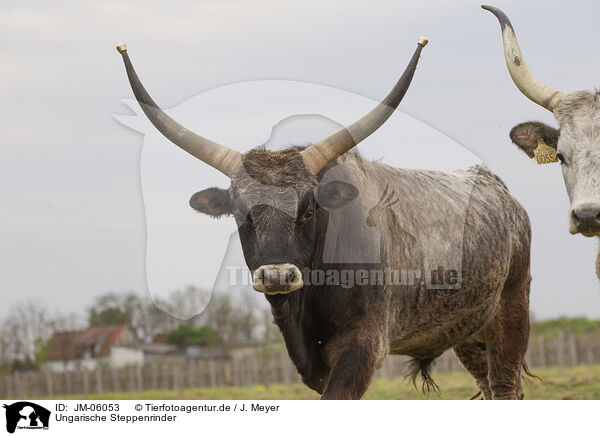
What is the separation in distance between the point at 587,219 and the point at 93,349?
3605 cm

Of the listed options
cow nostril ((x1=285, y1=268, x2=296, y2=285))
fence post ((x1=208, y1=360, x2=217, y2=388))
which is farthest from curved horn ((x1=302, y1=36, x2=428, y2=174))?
fence post ((x1=208, y1=360, x2=217, y2=388))

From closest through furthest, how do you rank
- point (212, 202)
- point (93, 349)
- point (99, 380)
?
1. point (212, 202)
2. point (99, 380)
3. point (93, 349)

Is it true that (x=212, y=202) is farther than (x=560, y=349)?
No

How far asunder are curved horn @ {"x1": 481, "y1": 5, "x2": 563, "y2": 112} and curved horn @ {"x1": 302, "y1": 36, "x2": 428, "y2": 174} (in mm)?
1408

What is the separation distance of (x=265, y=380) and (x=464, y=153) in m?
19.2

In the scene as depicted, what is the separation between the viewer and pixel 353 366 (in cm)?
581

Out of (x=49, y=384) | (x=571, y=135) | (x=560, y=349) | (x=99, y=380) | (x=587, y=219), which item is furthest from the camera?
(x=49, y=384)

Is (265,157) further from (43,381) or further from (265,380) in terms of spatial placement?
(43,381)

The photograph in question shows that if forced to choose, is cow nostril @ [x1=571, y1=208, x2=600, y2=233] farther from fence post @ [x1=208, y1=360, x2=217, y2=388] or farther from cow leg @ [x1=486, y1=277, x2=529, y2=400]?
fence post @ [x1=208, y1=360, x2=217, y2=388]

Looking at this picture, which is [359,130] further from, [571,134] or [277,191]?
[571,134]

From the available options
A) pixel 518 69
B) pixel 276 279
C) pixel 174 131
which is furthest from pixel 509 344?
pixel 174 131

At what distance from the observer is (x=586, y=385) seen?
41.5 feet

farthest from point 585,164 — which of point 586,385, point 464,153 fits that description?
point 586,385

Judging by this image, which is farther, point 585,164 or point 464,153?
point 464,153
